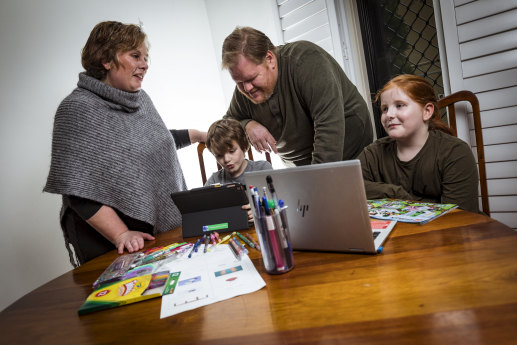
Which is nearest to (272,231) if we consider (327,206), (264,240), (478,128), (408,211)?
(264,240)

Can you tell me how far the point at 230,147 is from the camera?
186 centimetres

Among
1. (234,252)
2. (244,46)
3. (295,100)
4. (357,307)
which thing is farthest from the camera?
(295,100)

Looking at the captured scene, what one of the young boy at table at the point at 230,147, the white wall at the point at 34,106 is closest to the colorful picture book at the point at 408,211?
the young boy at table at the point at 230,147

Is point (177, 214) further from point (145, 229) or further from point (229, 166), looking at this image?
point (229, 166)

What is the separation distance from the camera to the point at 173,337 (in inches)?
20.8

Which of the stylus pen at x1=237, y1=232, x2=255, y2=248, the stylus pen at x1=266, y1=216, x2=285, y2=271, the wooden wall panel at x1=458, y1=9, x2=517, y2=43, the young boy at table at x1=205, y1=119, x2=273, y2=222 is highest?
the wooden wall panel at x1=458, y1=9, x2=517, y2=43

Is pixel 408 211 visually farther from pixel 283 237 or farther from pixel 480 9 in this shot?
pixel 480 9

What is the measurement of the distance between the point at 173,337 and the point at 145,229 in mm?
893

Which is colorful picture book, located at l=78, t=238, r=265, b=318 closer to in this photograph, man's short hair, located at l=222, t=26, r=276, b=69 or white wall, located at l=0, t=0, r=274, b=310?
man's short hair, located at l=222, t=26, r=276, b=69

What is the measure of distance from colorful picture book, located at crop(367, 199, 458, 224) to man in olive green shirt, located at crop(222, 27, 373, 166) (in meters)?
0.34

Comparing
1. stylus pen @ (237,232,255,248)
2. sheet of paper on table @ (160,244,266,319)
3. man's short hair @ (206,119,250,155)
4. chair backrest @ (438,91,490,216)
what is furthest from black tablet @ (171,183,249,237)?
A: chair backrest @ (438,91,490,216)

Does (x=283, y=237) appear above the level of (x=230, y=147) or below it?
below

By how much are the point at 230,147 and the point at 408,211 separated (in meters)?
1.10

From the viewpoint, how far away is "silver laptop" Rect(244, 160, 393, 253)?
662mm
